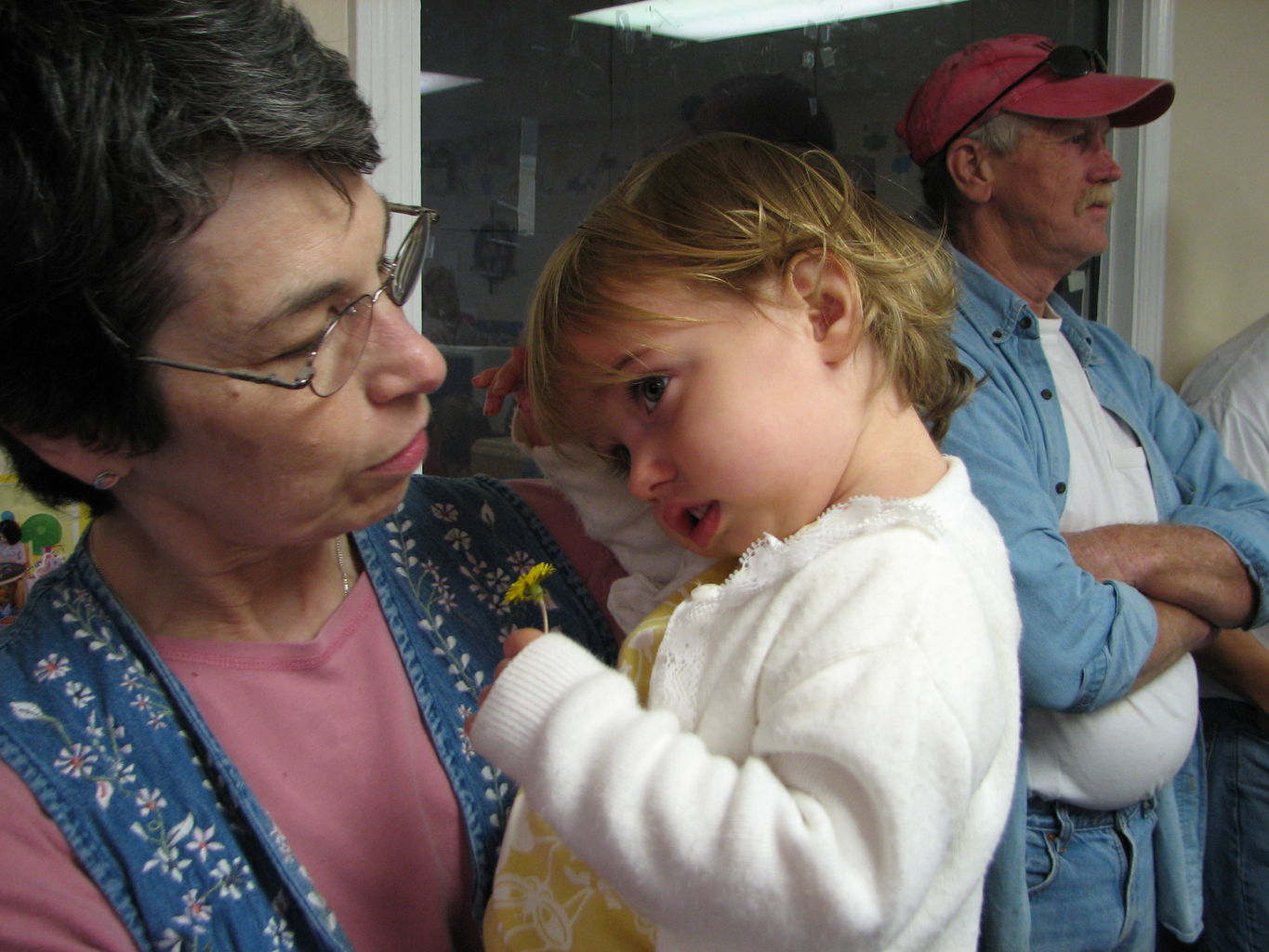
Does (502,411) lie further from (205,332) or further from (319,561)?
(205,332)

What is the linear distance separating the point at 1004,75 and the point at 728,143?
1360 mm

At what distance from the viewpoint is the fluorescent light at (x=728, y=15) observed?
218 centimetres

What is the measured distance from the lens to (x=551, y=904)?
98 cm

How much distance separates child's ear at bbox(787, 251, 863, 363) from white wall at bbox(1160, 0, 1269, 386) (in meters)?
2.62

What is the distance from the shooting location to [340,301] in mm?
963

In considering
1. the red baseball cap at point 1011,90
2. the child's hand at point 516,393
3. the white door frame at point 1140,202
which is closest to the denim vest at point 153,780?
the child's hand at point 516,393

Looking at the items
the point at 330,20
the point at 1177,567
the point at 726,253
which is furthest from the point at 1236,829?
the point at 330,20

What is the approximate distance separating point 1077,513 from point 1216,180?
6.25 feet

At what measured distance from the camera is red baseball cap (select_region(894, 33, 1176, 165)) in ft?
7.16

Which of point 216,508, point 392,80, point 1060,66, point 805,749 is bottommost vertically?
point 805,749

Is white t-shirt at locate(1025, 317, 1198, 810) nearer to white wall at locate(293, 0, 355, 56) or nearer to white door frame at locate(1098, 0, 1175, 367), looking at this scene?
white wall at locate(293, 0, 355, 56)

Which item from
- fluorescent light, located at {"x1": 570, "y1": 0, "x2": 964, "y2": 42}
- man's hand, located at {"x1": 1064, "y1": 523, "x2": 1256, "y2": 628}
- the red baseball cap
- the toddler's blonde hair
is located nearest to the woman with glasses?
the toddler's blonde hair

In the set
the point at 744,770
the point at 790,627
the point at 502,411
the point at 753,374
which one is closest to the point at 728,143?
the point at 753,374

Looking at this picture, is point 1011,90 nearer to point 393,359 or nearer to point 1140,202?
point 1140,202
